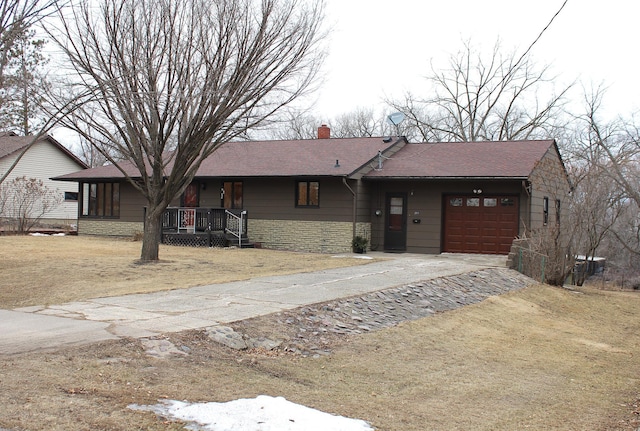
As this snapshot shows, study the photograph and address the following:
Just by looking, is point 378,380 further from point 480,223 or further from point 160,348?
point 480,223

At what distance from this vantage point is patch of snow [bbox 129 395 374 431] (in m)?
5.04

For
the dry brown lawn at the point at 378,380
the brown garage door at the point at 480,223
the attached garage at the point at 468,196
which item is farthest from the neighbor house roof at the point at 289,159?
the dry brown lawn at the point at 378,380

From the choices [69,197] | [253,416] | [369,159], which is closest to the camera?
[253,416]

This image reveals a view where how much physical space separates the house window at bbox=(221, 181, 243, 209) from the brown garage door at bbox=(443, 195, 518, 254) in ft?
26.5

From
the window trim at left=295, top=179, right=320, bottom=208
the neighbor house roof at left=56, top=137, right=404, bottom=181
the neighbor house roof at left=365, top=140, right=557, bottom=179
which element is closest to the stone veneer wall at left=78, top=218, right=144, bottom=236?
the neighbor house roof at left=56, top=137, right=404, bottom=181

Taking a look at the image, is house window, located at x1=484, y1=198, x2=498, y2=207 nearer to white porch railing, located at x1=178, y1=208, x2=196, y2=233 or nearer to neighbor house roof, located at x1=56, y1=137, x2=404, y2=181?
neighbor house roof, located at x1=56, y1=137, x2=404, y2=181

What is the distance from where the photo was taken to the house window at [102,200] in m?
27.8

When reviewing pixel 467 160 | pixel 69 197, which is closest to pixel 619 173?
pixel 467 160

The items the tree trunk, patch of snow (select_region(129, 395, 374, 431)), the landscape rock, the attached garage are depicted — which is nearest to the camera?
patch of snow (select_region(129, 395, 374, 431))

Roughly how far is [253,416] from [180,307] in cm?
501

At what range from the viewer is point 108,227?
27.7 meters

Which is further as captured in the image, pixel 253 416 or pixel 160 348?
pixel 160 348

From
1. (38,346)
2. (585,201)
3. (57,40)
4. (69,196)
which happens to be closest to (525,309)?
(585,201)

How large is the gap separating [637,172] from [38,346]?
3173 centimetres
